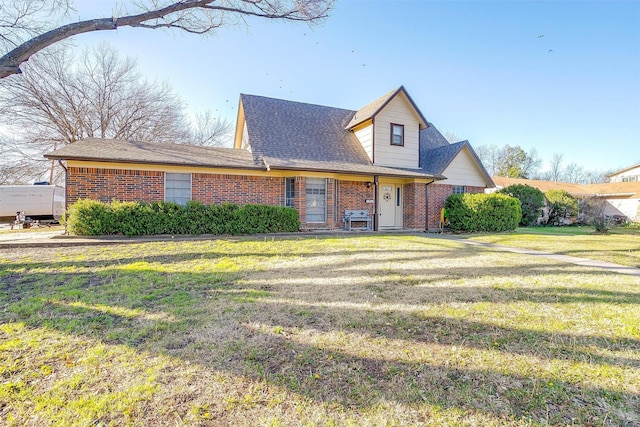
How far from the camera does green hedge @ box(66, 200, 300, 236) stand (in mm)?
9086

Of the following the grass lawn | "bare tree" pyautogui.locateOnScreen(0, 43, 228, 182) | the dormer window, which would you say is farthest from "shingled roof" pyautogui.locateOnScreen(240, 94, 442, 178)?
"bare tree" pyautogui.locateOnScreen(0, 43, 228, 182)

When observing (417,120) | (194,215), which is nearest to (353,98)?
(417,120)

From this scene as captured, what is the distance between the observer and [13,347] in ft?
8.63

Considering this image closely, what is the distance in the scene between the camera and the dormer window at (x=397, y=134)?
14312 mm

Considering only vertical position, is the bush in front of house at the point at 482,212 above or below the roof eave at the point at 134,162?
below

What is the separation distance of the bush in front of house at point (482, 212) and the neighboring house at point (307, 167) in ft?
3.21

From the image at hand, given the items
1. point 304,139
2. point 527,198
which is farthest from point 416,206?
point 527,198

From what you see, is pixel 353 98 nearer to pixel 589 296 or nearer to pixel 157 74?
pixel 157 74

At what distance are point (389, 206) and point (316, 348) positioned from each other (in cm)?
1237

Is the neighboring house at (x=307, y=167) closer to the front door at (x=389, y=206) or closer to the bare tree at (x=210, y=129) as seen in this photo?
the front door at (x=389, y=206)

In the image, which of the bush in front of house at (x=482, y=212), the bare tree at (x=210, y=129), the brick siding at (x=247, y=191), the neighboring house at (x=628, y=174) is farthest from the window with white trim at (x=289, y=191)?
the neighboring house at (x=628, y=174)

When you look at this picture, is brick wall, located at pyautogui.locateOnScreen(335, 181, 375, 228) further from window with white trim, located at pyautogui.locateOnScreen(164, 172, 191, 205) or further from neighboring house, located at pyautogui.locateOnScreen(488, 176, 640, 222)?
neighboring house, located at pyautogui.locateOnScreen(488, 176, 640, 222)

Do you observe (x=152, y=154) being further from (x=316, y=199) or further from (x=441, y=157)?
(x=441, y=157)

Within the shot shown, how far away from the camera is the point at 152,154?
433 inches
